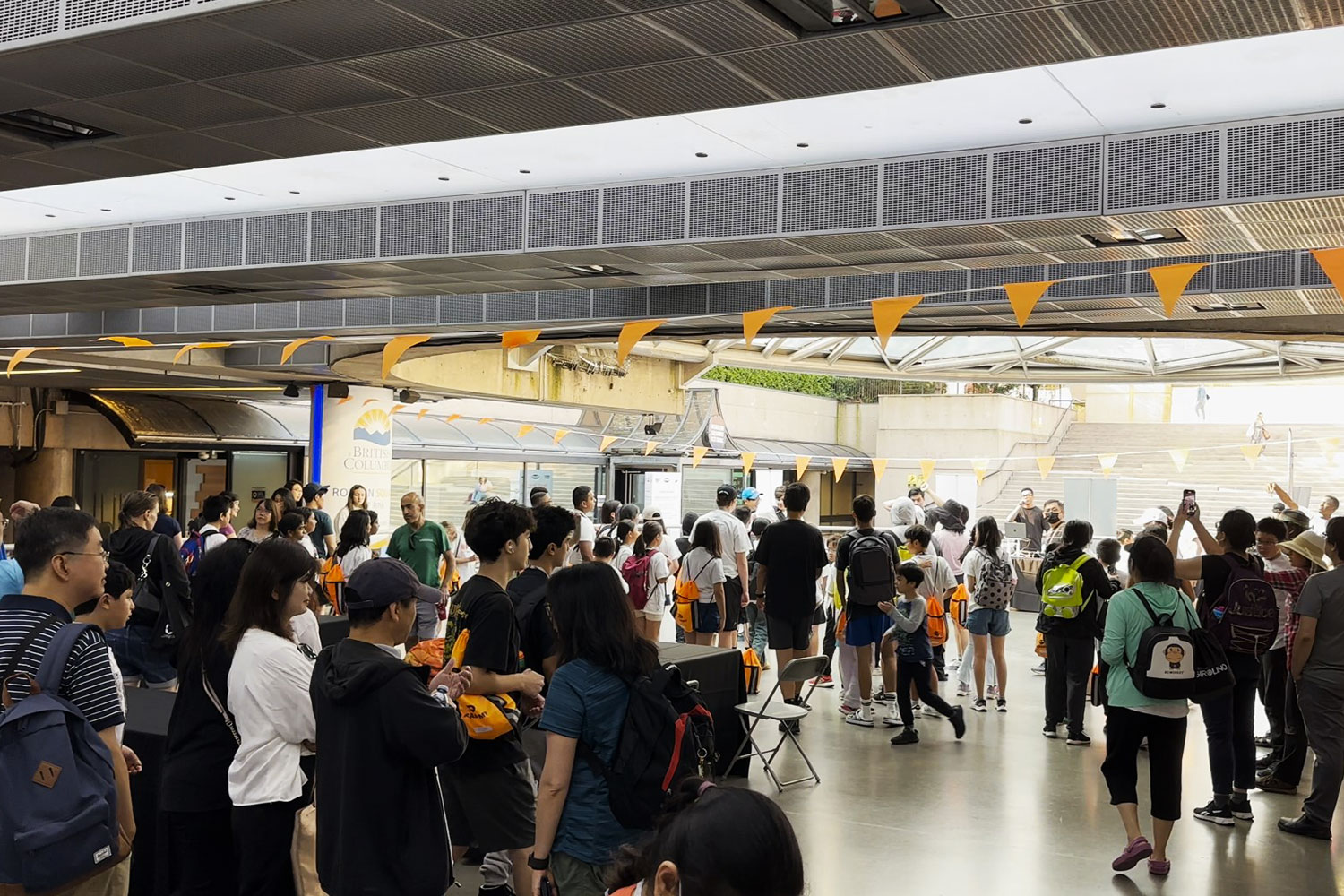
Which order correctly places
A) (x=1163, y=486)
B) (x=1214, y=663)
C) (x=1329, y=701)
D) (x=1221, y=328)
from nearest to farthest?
(x=1214, y=663) → (x=1329, y=701) → (x=1221, y=328) → (x=1163, y=486)

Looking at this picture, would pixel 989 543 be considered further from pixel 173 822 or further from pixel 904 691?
pixel 173 822

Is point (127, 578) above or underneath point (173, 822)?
above

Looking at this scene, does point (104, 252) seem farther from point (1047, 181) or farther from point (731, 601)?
point (1047, 181)

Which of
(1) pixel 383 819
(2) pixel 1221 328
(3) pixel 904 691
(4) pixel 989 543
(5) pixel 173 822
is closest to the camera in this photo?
(1) pixel 383 819

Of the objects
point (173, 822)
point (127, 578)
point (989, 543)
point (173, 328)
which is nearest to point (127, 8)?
point (127, 578)

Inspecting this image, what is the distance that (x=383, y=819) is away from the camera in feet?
10.2

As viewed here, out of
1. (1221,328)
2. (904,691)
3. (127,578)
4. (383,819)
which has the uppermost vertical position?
(1221,328)

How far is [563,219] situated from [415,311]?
477cm

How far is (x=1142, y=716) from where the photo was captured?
5520 mm

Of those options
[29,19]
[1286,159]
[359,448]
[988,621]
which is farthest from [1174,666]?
[359,448]

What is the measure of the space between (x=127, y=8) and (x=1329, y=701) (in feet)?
21.2

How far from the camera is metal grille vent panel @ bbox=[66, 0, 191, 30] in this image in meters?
4.02

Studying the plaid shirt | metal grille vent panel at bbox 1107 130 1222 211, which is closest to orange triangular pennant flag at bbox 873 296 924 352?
metal grille vent panel at bbox 1107 130 1222 211

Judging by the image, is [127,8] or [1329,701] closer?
[127,8]
